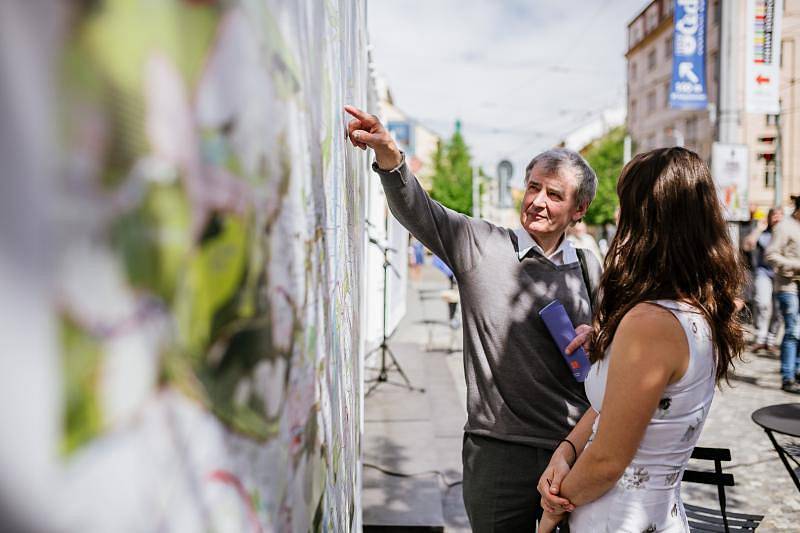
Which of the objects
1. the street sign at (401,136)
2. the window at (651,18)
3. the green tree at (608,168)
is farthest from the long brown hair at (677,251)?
the window at (651,18)

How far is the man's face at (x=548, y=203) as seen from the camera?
226cm

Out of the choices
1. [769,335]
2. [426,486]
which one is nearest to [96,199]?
[426,486]

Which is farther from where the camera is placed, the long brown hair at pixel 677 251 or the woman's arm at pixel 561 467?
the woman's arm at pixel 561 467

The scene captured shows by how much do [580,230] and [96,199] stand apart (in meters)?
10.7

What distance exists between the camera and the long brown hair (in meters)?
1.53

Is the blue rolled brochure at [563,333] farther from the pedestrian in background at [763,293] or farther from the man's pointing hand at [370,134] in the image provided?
the pedestrian in background at [763,293]

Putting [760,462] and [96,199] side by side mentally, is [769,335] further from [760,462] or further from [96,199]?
[96,199]

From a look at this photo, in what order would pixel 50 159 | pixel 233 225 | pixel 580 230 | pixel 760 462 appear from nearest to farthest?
1. pixel 50 159
2. pixel 233 225
3. pixel 760 462
4. pixel 580 230

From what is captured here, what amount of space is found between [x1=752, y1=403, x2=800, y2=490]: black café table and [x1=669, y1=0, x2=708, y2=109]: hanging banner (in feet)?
25.8

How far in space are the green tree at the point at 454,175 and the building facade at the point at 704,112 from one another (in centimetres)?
1196

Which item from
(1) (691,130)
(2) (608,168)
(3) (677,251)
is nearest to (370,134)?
(3) (677,251)

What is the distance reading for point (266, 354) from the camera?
676 mm

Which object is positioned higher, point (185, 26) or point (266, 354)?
point (185, 26)

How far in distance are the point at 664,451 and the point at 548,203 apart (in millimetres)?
982
